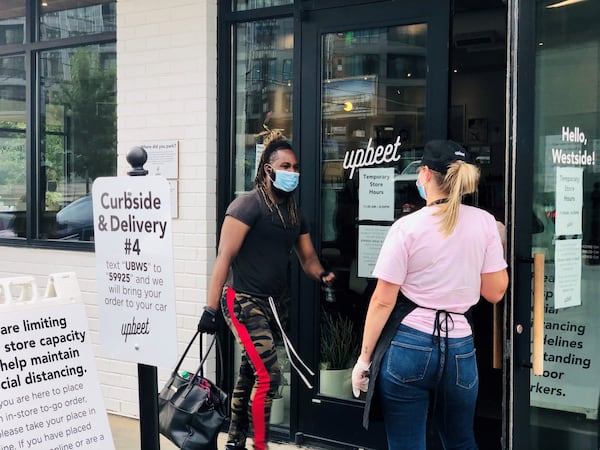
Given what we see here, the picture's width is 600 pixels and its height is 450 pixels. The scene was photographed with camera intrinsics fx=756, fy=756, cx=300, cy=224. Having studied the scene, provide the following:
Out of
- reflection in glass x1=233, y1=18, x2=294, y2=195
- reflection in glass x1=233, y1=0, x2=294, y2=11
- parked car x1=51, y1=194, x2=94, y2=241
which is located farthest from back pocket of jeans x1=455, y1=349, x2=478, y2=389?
parked car x1=51, y1=194, x2=94, y2=241

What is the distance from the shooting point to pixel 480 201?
630 centimetres

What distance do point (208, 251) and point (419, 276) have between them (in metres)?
2.27

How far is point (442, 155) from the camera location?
3.18 meters

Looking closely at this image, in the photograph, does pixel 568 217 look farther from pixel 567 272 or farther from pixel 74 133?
pixel 74 133

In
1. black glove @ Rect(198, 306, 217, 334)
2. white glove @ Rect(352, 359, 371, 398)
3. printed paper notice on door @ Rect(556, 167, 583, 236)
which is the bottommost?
white glove @ Rect(352, 359, 371, 398)

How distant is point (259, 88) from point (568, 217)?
234 centimetres

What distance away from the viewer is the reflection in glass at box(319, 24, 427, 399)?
452 centimetres

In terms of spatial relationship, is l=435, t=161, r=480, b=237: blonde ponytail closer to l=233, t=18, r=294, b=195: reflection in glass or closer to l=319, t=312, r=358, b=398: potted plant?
l=319, t=312, r=358, b=398: potted plant

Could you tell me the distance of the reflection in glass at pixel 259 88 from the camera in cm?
500

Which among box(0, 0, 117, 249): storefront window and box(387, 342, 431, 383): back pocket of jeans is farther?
box(0, 0, 117, 249): storefront window

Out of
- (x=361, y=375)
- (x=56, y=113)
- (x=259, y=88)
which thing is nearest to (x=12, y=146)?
(x=56, y=113)

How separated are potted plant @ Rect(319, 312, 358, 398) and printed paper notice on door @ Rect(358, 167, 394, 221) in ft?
2.28

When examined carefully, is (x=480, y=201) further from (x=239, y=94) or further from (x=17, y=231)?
(x=17, y=231)

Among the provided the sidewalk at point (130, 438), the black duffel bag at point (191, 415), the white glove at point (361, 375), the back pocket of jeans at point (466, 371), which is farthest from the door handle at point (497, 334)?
the sidewalk at point (130, 438)
